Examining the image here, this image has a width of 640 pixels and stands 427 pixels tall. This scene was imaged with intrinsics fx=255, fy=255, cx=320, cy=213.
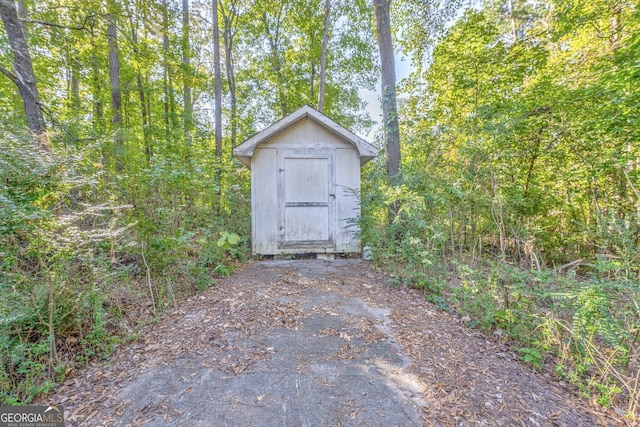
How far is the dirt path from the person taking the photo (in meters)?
1.58

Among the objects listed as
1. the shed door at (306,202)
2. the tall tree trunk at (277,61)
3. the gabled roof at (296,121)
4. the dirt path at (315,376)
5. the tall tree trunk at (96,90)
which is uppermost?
the tall tree trunk at (277,61)

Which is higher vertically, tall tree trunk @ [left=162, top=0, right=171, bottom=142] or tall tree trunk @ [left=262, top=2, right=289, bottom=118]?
tall tree trunk @ [left=262, top=2, right=289, bottom=118]

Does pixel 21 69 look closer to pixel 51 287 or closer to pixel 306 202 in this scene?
pixel 51 287

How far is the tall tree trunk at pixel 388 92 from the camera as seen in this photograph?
561 centimetres

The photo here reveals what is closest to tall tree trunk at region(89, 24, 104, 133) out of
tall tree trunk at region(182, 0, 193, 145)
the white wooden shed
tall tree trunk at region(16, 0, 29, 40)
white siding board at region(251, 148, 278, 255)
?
tall tree trunk at region(16, 0, 29, 40)

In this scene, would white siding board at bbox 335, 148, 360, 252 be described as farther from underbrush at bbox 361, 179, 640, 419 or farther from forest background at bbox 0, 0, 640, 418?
underbrush at bbox 361, 179, 640, 419

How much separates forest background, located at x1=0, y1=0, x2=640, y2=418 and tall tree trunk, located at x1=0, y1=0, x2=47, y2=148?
2cm

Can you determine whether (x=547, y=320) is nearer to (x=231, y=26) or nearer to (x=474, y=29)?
(x=474, y=29)

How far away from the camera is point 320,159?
542cm

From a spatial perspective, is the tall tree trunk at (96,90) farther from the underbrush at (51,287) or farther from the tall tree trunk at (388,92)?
the tall tree trunk at (388,92)

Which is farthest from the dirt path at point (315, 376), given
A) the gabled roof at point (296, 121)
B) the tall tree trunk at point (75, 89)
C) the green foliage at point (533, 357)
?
the tall tree trunk at point (75, 89)

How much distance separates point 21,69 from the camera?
3750mm

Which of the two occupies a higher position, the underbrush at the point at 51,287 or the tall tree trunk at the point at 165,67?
the tall tree trunk at the point at 165,67

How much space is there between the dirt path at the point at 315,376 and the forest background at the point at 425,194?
305mm
